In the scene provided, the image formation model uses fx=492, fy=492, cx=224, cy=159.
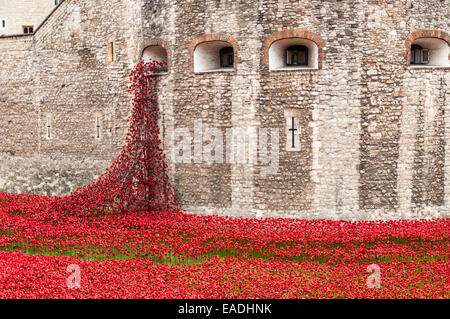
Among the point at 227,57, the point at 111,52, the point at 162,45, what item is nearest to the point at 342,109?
the point at 227,57

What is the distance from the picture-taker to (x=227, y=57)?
12.5 metres

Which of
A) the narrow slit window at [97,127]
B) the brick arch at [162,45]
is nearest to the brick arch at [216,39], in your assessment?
the brick arch at [162,45]

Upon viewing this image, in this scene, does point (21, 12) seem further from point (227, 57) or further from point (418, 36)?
point (418, 36)

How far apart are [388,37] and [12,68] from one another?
1212cm

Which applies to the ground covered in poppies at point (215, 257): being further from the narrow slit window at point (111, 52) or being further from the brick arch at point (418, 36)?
the narrow slit window at point (111, 52)

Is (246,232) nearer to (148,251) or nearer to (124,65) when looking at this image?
(148,251)

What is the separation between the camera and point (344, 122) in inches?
441

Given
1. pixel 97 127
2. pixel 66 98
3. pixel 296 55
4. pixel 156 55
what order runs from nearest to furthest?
pixel 296 55
pixel 156 55
pixel 97 127
pixel 66 98

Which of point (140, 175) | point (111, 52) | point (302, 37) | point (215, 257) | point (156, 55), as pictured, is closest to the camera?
point (215, 257)

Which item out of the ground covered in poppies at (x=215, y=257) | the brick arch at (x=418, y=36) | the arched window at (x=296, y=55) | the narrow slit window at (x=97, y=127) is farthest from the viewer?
the narrow slit window at (x=97, y=127)

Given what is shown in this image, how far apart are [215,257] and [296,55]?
557 centimetres

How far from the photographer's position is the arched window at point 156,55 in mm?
13000

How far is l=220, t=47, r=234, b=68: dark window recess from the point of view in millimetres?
12453

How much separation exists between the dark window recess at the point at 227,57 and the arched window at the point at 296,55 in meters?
1.46
